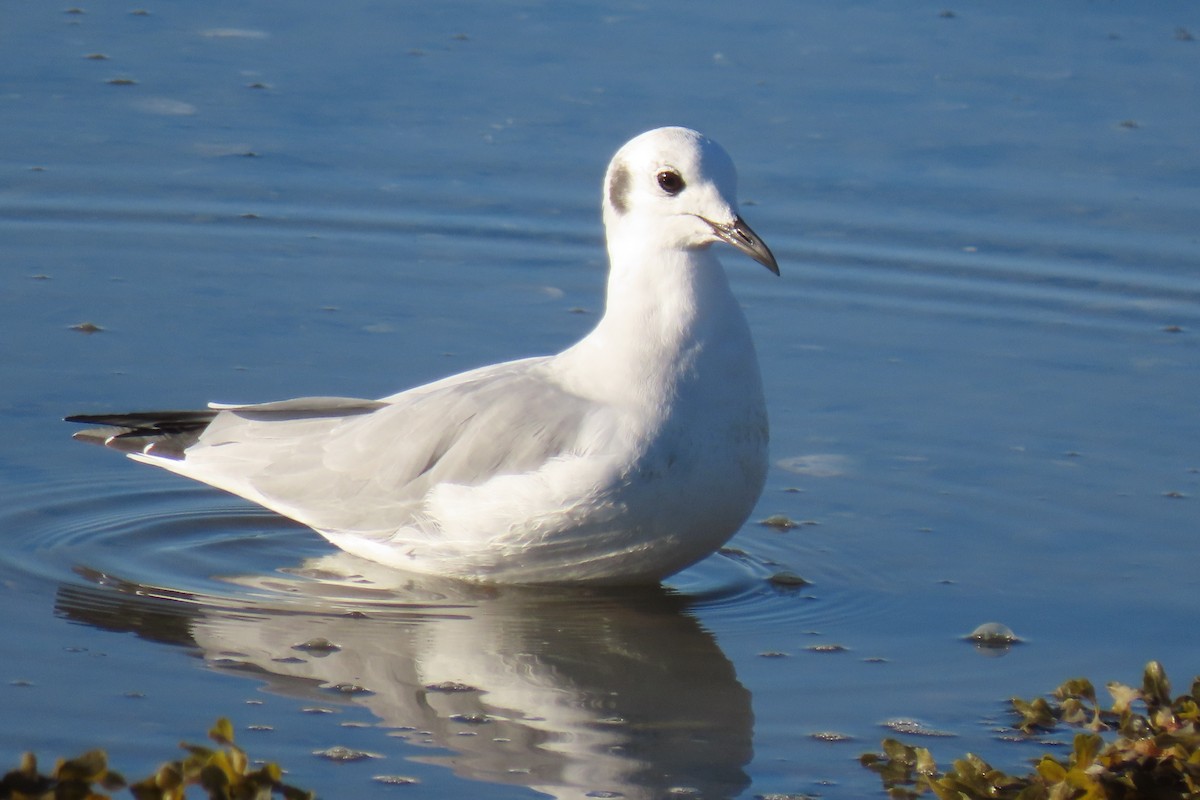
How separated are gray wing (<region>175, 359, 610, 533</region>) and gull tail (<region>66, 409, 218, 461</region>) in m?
0.05

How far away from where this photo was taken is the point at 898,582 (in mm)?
6195

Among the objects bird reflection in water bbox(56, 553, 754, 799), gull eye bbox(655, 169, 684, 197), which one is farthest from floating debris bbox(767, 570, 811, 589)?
gull eye bbox(655, 169, 684, 197)

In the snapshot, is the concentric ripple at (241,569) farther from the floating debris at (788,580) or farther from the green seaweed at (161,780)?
the green seaweed at (161,780)

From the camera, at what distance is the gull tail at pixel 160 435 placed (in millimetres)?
6648

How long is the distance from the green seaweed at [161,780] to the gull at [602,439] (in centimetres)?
206

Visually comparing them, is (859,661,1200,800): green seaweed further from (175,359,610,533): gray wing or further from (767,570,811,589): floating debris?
(175,359,610,533): gray wing

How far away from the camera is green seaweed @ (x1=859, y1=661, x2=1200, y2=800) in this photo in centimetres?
435

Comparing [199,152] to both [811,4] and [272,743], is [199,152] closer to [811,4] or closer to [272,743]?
[811,4]

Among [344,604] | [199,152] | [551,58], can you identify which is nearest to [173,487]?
[344,604]

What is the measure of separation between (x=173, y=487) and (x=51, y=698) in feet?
6.24

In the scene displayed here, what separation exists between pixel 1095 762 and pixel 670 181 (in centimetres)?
237

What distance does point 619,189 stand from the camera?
624 centimetres

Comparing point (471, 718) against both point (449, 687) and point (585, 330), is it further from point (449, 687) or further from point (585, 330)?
point (585, 330)

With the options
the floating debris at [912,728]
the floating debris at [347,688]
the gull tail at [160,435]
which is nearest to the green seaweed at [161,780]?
the floating debris at [347,688]
